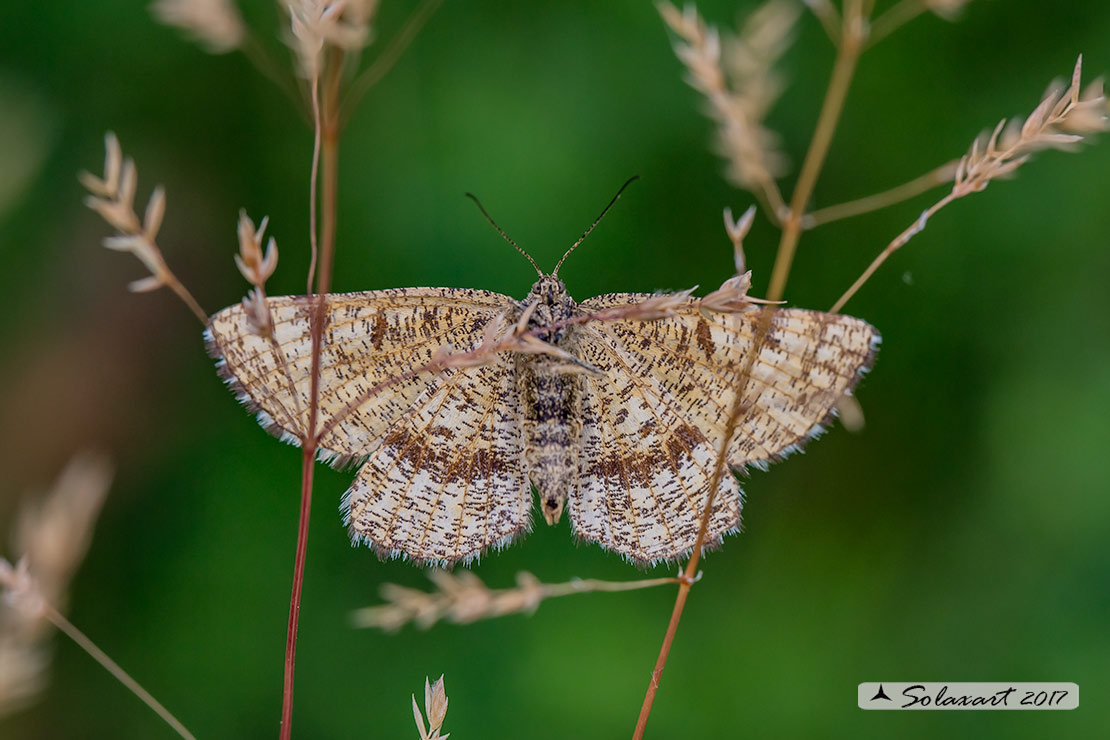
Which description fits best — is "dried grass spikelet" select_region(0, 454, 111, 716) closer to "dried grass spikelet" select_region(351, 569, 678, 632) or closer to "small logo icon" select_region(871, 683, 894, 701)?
"dried grass spikelet" select_region(351, 569, 678, 632)

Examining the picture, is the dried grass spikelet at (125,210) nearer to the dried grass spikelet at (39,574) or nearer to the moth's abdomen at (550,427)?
the dried grass spikelet at (39,574)

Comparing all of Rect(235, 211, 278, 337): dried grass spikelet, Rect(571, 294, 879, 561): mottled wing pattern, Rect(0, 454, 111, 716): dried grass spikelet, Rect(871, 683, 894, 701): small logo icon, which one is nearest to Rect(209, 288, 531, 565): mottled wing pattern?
Rect(571, 294, 879, 561): mottled wing pattern

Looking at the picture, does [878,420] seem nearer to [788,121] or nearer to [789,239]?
[788,121]

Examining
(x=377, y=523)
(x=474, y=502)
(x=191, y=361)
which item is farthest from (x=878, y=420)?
(x=191, y=361)

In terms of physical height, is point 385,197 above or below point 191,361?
above

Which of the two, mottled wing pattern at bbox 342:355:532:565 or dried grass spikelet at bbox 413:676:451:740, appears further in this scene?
mottled wing pattern at bbox 342:355:532:565

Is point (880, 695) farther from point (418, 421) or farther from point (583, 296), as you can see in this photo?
point (418, 421)

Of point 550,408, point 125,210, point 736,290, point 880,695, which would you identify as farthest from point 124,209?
point 880,695
